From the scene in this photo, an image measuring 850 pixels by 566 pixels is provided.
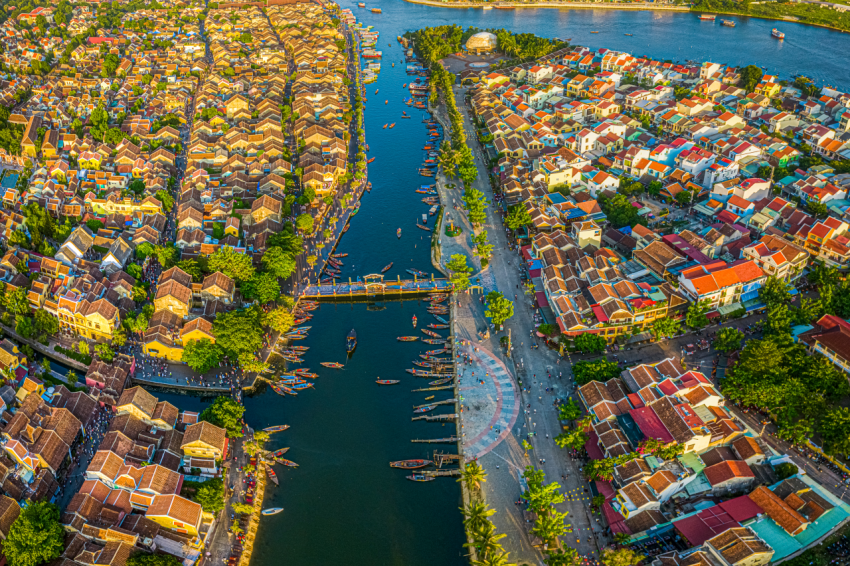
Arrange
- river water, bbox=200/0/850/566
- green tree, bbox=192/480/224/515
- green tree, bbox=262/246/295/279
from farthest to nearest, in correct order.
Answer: green tree, bbox=262/246/295/279, river water, bbox=200/0/850/566, green tree, bbox=192/480/224/515

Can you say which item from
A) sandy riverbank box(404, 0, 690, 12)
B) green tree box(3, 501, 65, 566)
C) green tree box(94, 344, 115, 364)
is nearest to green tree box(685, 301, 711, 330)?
green tree box(94, 344, 115, 364)

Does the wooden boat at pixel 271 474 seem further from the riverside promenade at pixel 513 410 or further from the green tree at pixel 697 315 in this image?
the green tree at pixel 697 315

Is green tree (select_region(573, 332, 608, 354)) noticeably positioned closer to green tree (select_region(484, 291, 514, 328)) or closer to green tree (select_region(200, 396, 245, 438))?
green tree (select_region(484, 291, 514, 328))

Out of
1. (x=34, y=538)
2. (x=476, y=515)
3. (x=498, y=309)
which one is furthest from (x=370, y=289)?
(x=34, y=538)

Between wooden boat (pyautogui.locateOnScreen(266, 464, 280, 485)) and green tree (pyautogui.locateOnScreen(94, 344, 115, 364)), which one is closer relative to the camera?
wooden boat (pyautogui.locateOnScreen(266, 464, 280, 485))

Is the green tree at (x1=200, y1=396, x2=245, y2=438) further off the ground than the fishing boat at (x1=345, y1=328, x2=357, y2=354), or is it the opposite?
the fishing boat at (x1=345, y1=328, x2=357, y2=354)

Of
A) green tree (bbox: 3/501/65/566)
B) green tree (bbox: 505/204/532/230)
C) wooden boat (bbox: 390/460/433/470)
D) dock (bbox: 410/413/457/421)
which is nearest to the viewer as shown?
green tree (bbox: 3/501/65/566)

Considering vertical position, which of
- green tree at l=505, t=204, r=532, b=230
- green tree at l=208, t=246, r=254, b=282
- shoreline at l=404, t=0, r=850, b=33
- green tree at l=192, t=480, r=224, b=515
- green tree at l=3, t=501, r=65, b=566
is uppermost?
shoreline at l=404, t=0, r=850, b=33
